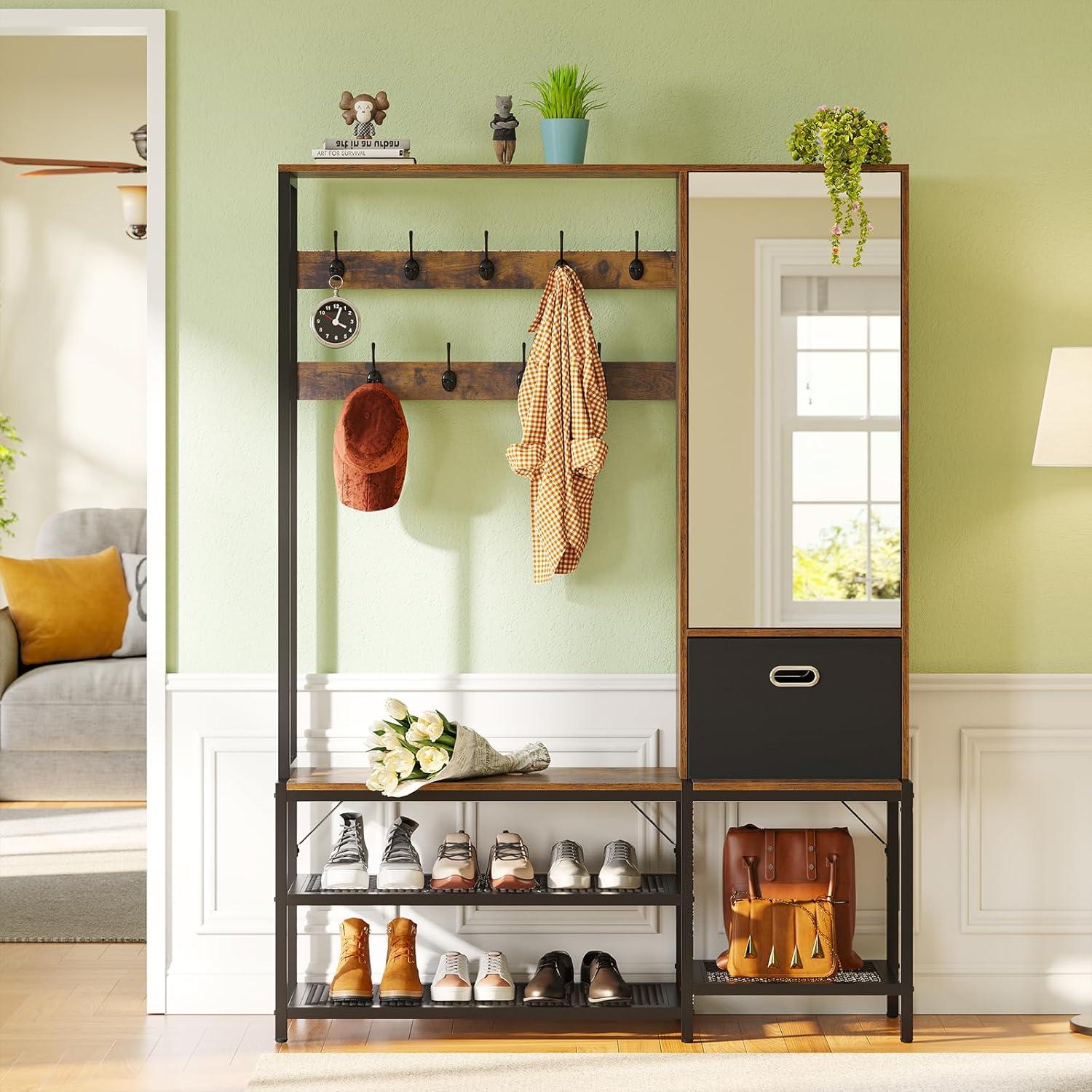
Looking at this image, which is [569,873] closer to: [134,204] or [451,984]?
[451,984]

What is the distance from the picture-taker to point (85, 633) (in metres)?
4.94

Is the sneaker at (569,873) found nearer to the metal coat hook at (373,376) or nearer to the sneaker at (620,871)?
the sneaker at (620,871)

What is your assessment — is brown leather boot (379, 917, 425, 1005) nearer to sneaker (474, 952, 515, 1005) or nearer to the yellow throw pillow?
sneaker (474, 952, 515, 1005)

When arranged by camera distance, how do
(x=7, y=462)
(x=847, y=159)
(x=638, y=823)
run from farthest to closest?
1. (x=7, y=462)
2. (x=638, y=823)
3. (x=847, y=159)

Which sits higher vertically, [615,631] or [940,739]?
[615,631]

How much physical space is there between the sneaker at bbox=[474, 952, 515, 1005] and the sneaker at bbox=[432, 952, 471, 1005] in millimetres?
28

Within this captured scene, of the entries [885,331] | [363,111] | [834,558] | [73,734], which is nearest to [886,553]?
[834,558]

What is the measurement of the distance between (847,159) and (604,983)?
190cm

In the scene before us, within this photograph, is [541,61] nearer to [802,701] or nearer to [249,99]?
[249,99]

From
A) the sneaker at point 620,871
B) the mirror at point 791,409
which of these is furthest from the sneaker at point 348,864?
the mirror at point 791,409

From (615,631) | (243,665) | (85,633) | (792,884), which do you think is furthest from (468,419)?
(85,633)

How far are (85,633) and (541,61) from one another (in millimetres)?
3229

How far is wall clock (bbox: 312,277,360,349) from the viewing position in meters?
2.82

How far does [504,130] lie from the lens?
8.84ft
